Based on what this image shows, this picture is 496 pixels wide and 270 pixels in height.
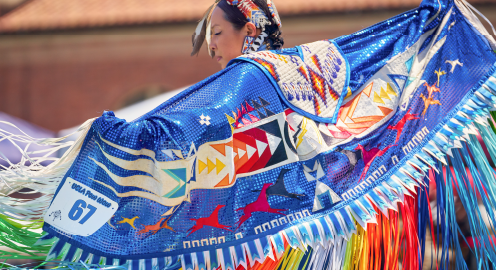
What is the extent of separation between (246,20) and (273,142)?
64 centimetres

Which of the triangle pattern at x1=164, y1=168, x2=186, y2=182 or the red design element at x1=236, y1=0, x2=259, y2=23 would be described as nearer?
the triangle pattern at x1=164, y1=168, x2=186, y2=182

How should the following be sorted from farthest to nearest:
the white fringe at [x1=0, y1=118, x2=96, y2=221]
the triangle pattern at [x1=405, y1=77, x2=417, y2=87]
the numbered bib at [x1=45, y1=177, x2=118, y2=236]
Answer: the triangle pattern at [x1=405, y1=77, x2=417, y2=87], the white fringe at [x1=0, y1=118, x2=96, y2=221], the numbered bib at [x1=45, y1=177, x2=118, y2=236]

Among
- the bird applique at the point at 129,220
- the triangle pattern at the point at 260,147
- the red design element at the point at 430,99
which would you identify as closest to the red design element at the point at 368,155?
the red design element at the point at 430,99

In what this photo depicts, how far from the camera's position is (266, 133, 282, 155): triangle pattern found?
1.47 m

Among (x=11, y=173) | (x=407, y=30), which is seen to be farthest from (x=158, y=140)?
(x=407, y=30)

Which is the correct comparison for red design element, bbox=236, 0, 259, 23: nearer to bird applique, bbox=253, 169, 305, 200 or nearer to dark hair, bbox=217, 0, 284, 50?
dark hair, bbox=217, 0, 284, 50

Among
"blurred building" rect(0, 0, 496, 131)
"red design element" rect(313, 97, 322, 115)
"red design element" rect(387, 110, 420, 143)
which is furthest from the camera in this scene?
"blurred building" rect(0, 0, 496, 131)

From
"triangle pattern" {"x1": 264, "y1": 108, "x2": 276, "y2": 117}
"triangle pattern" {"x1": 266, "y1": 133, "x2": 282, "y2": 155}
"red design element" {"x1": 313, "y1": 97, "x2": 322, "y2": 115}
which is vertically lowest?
"triangle pattern" {"x1": 266, "y1": 133, "x2": 282, "y2": 155}

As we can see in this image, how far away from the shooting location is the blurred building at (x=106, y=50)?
7.62 m

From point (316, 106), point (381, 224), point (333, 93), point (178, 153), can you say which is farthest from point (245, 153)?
point (381, 224)

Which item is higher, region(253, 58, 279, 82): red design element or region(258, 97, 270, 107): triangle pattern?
region(253, 58, 279, 82): red design element

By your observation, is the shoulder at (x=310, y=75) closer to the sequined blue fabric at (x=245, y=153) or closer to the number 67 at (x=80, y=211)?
the sequined blue fabric at (x=245, y=153)

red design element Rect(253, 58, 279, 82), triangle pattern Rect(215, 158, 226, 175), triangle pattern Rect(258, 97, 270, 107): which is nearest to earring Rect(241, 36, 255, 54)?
red design element Rect(253, 58, 279, 82)

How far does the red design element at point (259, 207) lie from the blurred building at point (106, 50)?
6.36m
